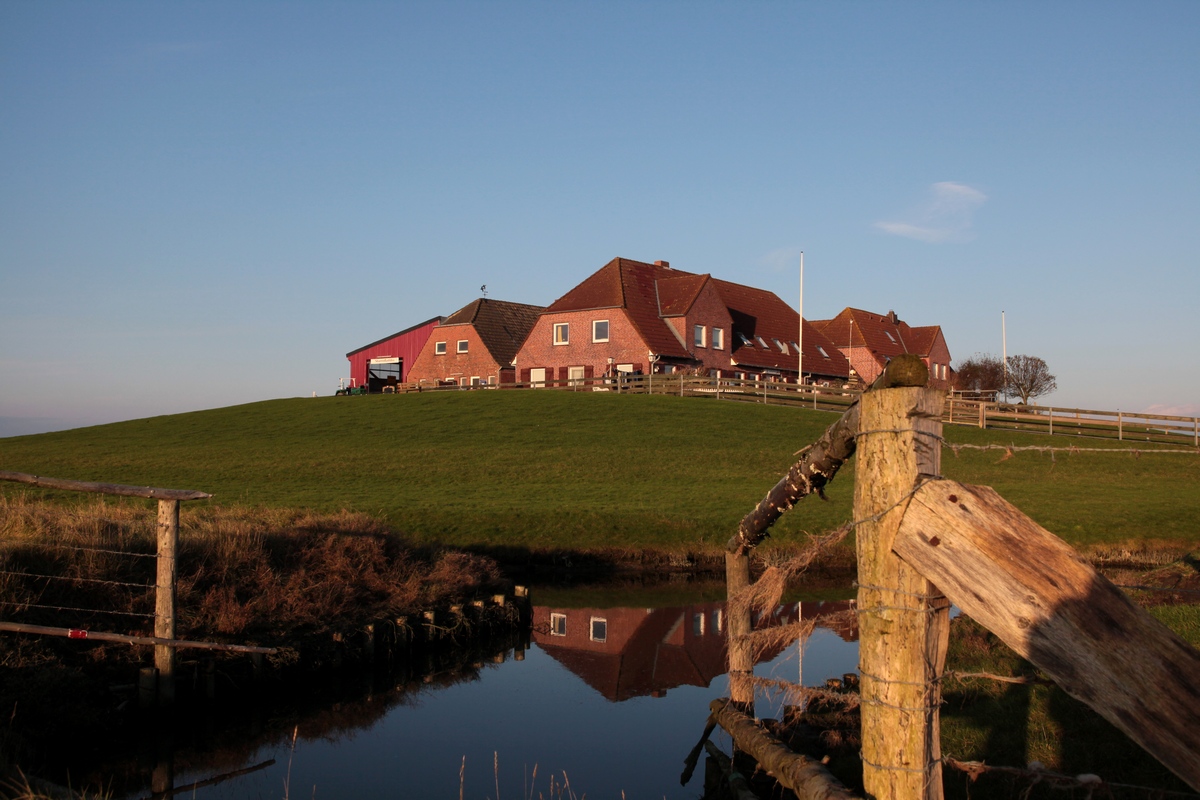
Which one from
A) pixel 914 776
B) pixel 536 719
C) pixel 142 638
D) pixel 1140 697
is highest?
pixel 1140 697

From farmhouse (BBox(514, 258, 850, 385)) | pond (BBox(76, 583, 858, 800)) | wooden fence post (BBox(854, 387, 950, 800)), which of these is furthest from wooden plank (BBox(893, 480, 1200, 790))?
farmhouse (BBox(514, 258, 850, 385))

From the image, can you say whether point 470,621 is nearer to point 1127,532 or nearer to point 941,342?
point 1127,532

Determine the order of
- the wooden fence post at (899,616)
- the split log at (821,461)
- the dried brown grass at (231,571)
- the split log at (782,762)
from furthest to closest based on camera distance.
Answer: the dried brown grass at (231,571) < the split log at (782,762) < the split log at (821,461) < the wooden fence post at (899,616)

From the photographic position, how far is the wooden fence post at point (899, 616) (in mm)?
3303

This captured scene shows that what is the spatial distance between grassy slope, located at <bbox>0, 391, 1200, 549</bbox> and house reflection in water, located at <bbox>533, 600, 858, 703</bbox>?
15.5 feet

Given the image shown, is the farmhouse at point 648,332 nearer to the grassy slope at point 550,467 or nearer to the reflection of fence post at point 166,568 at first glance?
the grassy slope at point 550,467

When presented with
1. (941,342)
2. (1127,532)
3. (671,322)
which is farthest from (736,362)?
(1127,532)

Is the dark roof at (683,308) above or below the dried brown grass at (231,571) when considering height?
above

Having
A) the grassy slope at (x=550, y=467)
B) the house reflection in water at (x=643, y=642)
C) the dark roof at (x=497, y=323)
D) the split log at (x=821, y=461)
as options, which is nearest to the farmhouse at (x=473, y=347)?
the dark roof at (x=497, y=323)

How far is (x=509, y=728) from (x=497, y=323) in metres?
58.8

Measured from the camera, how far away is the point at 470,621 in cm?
1515

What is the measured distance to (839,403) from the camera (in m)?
51.7

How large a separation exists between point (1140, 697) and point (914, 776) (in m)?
1.16

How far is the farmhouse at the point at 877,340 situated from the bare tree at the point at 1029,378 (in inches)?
215
